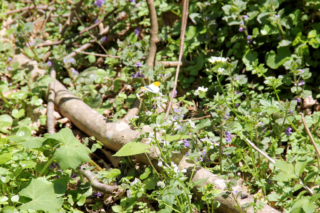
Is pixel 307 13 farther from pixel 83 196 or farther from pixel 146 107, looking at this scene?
pixel 83 196

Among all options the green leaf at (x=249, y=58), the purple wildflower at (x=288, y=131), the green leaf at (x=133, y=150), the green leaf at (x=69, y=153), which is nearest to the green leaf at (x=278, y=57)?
the green leaf at (x=249, y=58)

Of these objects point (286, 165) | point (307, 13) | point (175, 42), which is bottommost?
point (286, 165)

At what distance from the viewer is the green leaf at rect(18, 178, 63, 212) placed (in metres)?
1.67

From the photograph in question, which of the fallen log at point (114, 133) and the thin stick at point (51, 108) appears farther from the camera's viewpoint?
the thin stick at point (51, 108)

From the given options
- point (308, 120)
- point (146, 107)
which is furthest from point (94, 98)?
point (308, 120)

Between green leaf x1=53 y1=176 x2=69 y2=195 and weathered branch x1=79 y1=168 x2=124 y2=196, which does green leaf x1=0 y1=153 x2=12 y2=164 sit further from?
weathered branch x1=79 y1=168 x2=124 y2=196

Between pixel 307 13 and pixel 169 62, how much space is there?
1516mm

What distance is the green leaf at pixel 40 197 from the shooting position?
5.48ft

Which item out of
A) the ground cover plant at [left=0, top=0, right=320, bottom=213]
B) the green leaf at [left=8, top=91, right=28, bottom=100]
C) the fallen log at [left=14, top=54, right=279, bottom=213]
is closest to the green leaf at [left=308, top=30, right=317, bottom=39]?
the ground cover plant at [left=0, top=0, right=320, bottom=213]

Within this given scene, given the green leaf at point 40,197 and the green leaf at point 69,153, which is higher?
the green leaf at point 69,153

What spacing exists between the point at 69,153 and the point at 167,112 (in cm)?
89

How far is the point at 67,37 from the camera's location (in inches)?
152

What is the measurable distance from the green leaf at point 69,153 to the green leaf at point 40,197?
196 mm

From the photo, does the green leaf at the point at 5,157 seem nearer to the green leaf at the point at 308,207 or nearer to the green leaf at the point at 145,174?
the green leaf at the point at 145,174
